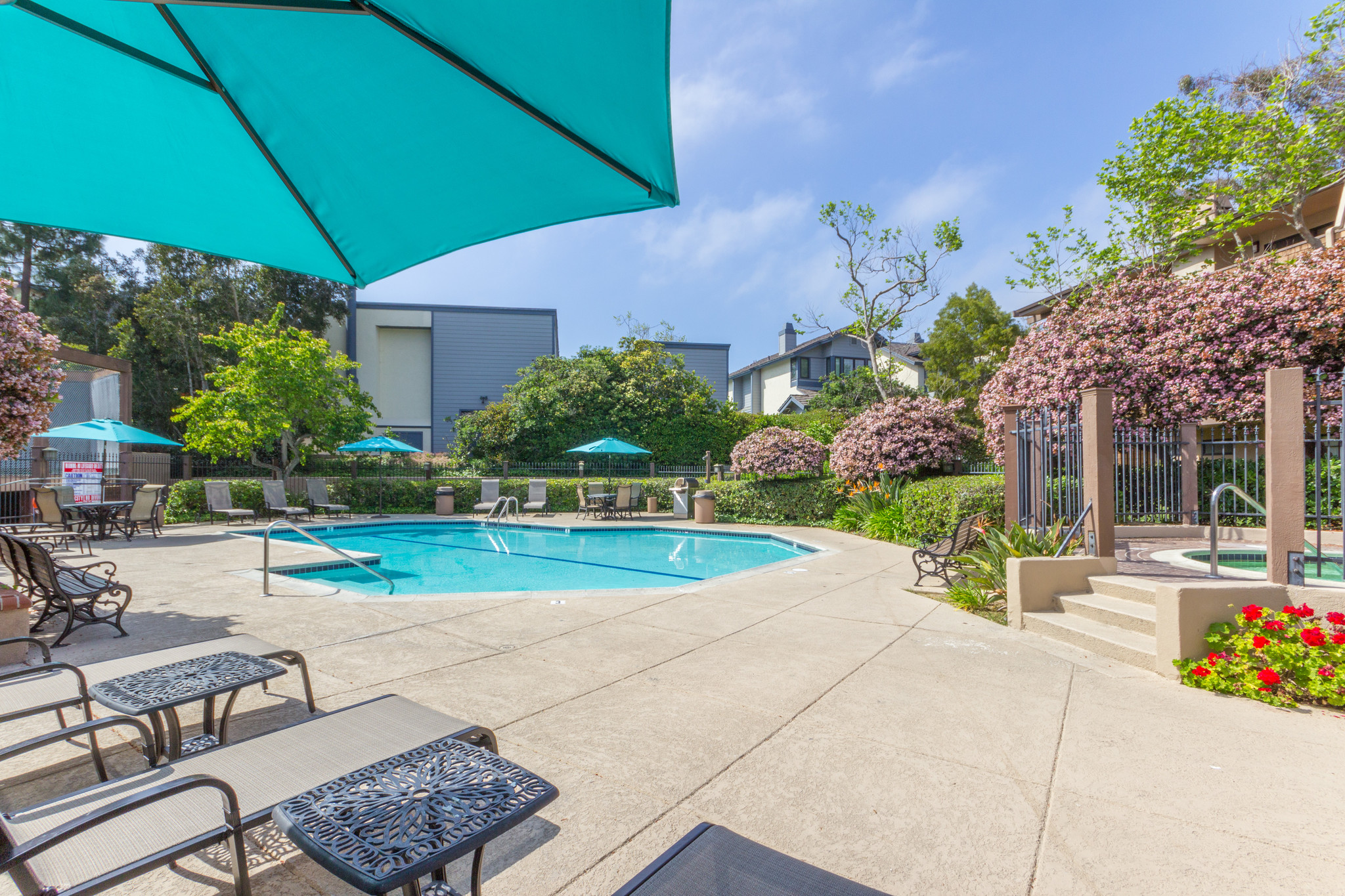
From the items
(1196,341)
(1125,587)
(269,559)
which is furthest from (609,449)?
(1125,587)

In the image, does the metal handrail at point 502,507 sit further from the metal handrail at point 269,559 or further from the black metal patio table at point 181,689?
the black metal patio table at point 181,689

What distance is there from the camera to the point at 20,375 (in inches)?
186

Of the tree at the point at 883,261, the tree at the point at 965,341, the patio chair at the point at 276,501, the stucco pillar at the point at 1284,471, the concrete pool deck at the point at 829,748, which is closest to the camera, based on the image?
the concrete pool deck at the point at 829,748

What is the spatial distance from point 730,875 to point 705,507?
14387 mm

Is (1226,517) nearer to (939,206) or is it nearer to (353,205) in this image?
(939,206)

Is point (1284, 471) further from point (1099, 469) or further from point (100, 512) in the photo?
point (100, 512)

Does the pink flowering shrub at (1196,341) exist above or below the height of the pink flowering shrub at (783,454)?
above

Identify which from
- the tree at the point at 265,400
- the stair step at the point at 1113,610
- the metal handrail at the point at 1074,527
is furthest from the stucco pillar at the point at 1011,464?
the tree at the point at 265,400

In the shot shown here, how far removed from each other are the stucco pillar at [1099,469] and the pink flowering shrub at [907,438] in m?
6.76

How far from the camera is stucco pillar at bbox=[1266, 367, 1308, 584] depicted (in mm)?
4207

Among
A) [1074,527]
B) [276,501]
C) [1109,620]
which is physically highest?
[1074,527]

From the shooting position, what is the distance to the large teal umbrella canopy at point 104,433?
11.4 m

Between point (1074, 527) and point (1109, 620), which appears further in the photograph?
point (1074, 527)

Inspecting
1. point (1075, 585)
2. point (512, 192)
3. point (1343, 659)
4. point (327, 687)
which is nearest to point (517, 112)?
point (512, 192)
